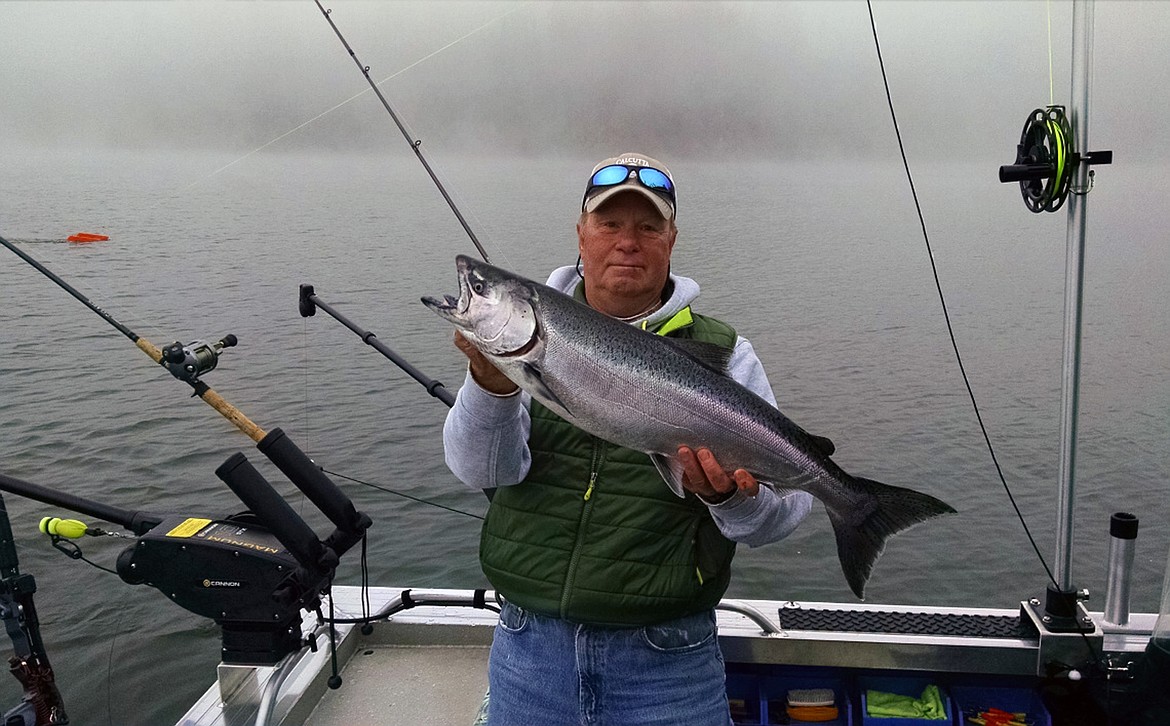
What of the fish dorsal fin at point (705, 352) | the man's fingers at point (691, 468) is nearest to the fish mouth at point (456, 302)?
the fish dorsal fin at point (705, 352)

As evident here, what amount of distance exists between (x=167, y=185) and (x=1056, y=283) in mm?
13949

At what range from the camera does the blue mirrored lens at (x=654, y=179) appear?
2344 mm

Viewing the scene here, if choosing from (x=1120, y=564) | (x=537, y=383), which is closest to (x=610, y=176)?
(x=537, y=383)

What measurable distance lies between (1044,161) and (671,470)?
2.10 metres

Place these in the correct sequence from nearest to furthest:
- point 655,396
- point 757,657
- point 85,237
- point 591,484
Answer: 1. point 655,396
2. point 591,484
3. point 757,657
4. point 85,237

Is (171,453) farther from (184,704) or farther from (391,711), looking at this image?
(391,711)

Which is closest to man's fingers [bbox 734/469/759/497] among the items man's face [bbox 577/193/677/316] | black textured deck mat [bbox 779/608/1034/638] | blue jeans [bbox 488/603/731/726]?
blue jeans [bbox 488/603/731/726]

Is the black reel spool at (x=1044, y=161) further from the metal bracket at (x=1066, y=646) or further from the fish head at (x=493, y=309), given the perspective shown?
the fish head at (x=493, y=309)

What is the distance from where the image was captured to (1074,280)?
3.18 metres

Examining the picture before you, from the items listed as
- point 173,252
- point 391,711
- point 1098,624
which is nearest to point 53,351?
point 173,252

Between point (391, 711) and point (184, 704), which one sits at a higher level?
point (391, 711)

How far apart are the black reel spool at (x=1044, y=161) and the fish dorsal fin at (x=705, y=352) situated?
1.74 metres

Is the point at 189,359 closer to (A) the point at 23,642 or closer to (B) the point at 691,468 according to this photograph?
(A) the point at 23,642

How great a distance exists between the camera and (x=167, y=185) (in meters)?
11.2
